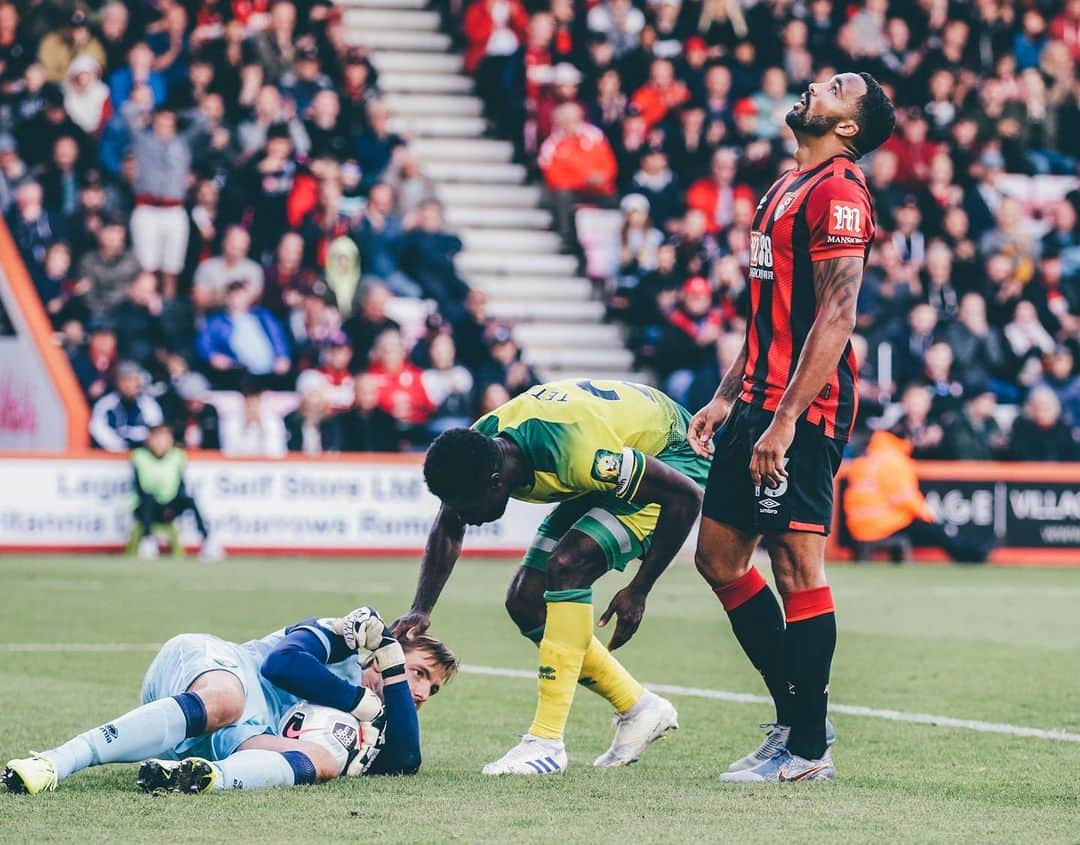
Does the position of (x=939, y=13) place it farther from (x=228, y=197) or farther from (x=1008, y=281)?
(x=228, y=197)

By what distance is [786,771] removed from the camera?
678 centimetres

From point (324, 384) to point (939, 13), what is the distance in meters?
11.2

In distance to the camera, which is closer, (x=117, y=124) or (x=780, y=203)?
(x=780, y=203)

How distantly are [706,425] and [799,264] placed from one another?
0.83m

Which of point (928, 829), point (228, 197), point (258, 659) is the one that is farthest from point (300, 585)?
point (928, 829)

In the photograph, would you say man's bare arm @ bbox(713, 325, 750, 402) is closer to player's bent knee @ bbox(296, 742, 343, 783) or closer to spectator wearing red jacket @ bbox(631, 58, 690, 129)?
player's bent knee @ bbox(296, 742, 343, 783)

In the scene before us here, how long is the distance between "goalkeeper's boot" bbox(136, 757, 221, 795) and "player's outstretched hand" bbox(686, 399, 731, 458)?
2.14 meters

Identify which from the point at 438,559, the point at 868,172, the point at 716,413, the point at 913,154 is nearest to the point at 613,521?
the point at 716,413

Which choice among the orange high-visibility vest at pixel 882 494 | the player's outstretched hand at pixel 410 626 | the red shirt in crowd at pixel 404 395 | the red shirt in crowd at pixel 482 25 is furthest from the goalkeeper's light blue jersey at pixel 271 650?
the red shirt in crowd at pixel 482 25

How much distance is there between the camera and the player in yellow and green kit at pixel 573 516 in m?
6.84

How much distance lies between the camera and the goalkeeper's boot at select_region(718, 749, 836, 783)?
6777 mm

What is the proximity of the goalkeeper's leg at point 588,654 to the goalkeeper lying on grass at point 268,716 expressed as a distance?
587 mm

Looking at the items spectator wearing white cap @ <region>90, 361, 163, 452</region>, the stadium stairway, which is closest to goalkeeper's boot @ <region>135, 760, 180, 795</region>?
spectator wearing white cap @ <region>90, 361, 163, 452</region>

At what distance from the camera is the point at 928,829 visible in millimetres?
5781
